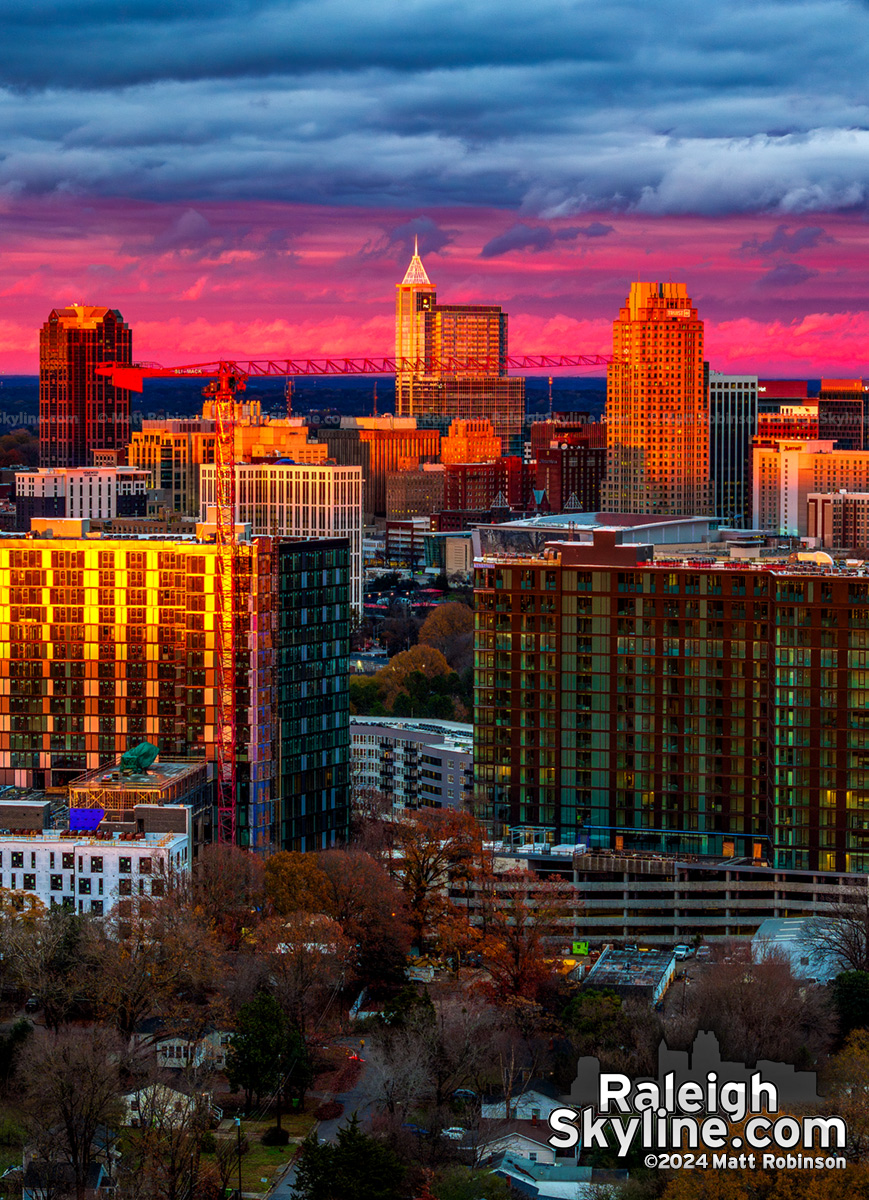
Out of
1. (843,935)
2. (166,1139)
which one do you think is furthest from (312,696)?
(166,1139)

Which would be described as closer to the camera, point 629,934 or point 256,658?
point 629,934

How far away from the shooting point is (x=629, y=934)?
13538cm

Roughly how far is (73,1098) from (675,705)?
52028 mm

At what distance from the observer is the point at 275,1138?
108 m

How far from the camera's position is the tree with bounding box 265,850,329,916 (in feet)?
420

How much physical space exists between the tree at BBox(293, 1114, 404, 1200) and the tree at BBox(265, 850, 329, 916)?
30354mm

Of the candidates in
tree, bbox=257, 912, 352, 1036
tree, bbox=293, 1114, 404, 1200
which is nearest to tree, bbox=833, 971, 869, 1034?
tree, bbox=257, 912, 352, 1036

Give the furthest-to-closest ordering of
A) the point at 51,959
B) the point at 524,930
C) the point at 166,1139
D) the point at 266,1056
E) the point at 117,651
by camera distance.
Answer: the point at 117,651 → the point at 524,930 → the point at 51,959 → the point at 266,1056 → the point at 166,1139

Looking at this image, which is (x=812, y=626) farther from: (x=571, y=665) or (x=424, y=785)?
(x=424, y=785)

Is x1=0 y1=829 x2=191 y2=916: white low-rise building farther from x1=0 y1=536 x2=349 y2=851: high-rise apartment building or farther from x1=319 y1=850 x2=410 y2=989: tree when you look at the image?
x1=0 y1=536 x2=349 y2=851: high-rise apartment building

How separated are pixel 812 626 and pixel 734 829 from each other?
42.6 feet

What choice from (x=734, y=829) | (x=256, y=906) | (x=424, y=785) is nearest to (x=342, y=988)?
(x=256, y=906)

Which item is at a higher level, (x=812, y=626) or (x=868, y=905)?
(x=812, y=626)

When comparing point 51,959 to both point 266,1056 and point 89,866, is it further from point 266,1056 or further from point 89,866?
point 266,1056
